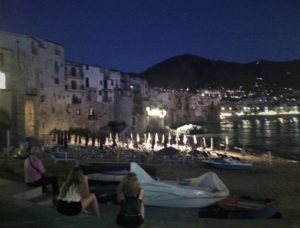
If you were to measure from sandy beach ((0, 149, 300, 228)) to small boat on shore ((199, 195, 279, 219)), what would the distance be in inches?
21.9

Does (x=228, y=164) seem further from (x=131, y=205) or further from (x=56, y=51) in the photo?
(x=56, y=51)

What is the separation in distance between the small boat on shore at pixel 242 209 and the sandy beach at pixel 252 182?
1.83ft

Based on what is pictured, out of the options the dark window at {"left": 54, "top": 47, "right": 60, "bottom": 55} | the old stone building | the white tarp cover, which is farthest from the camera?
the dark window at {"left": 54, "top": 47, "right": 60, "bottom": 55}

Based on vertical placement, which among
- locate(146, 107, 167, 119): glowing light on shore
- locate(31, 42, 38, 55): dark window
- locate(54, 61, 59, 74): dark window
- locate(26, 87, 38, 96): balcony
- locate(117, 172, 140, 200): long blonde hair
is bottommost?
locate(117, 172, 140, 200): long blonde hair

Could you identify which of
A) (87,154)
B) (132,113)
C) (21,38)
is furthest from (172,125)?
Answer: (87,154)

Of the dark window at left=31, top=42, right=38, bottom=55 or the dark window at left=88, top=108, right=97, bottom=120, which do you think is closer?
the dark window at left=31, top=42, right=38, bottom=55

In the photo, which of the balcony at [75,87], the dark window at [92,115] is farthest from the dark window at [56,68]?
the dark window at [92,115]

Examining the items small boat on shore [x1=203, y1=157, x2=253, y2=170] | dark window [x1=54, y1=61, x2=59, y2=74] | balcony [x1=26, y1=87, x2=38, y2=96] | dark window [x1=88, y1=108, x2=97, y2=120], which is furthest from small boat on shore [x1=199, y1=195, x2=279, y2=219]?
dark window [x1=88, y1=108, x2=97, y2=120]

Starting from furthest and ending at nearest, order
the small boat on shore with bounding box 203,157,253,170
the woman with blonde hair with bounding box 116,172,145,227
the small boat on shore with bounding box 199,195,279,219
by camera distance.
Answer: the small boat on shore with bounding box 203,157,253,170 → the small boat on shore with bounding box 199,195,279,219 → the woman with blonde hair with bounding box 116,172,145,227

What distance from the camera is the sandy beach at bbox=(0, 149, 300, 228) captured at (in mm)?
11875

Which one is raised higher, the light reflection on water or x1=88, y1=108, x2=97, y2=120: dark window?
x1=88, y1=108, x2=97, y2=120: dark window

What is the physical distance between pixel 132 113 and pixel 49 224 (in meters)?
73.7

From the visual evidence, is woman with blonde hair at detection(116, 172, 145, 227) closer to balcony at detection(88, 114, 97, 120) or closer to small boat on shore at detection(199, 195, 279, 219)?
small boat on shore at detection(199, 195, 279, 219)

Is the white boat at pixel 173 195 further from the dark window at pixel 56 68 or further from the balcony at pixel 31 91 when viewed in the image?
the dark window at pixel 56 68
